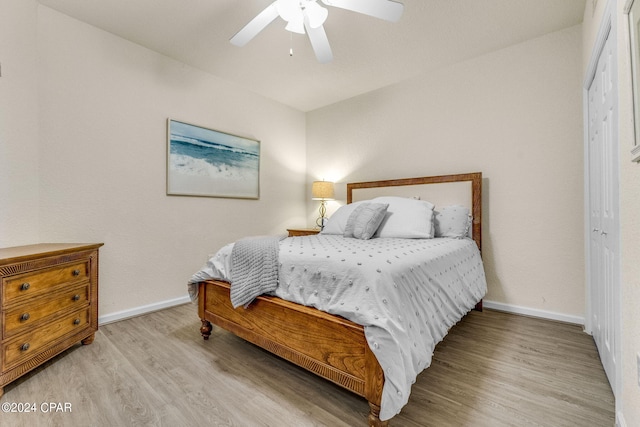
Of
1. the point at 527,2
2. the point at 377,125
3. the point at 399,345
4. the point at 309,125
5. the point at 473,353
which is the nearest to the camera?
the point at 399,345

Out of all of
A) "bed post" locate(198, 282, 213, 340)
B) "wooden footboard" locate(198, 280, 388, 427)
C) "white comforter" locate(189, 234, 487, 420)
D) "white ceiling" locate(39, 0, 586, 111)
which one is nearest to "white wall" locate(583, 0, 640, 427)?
"white comforter" locate(189, 234, 487, 420)

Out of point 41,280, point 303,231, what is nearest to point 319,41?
point 303,231

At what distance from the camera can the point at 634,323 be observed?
1056mm

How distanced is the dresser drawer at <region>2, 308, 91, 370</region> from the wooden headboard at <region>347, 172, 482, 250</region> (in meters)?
2.97

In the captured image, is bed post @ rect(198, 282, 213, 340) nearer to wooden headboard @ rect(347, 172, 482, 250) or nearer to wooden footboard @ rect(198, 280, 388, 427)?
wooden footboard @ rect(198, 280, 388, 427)

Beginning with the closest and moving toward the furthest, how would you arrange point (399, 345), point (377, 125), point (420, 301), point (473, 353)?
point (399, 345)
point (420, 301)
point (473, 353)
point (377, 125)

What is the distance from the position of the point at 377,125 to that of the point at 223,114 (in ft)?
6.22

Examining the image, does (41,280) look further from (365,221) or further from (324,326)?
(365,221)

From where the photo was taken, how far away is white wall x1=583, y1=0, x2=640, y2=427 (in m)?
1.04

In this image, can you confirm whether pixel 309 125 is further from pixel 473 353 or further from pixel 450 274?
pixel 473 353

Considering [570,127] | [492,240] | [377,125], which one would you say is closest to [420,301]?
[492,240]

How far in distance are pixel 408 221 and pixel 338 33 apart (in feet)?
5.81

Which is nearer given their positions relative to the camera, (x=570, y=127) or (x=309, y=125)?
(x=570, y=127)

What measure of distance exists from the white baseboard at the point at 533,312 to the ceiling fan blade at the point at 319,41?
8.90 feet
